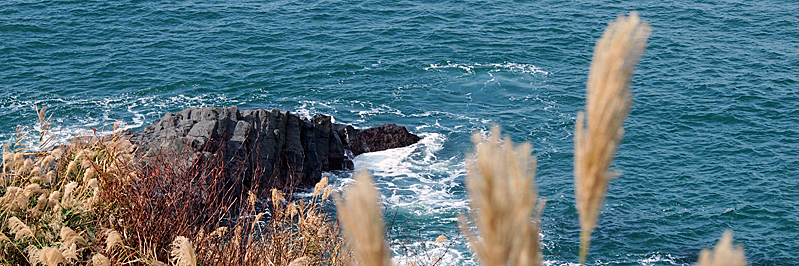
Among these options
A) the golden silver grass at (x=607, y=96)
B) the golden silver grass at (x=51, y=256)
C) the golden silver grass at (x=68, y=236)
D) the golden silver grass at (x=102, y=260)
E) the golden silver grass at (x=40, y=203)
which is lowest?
the golden silver grass at (x=102, y=260)

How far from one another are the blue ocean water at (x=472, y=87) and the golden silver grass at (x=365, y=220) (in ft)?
82.0

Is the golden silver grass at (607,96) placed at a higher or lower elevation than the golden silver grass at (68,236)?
higher

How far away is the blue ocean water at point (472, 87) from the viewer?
32.9 meters

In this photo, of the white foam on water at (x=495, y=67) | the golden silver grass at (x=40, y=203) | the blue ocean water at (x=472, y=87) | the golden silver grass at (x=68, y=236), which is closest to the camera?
the golden silver grass at (x=68, y=236)

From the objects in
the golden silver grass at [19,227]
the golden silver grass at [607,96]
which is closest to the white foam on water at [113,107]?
the golden silver grass at [19,227]

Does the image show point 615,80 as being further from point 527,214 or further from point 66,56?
point 66,56

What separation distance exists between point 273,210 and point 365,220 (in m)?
7.95

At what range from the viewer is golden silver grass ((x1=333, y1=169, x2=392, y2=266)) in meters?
1.98

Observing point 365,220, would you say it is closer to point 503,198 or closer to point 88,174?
point 503,198

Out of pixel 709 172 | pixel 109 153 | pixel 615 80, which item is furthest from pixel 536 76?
pixel 615 80

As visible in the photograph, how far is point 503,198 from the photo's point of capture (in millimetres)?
1898

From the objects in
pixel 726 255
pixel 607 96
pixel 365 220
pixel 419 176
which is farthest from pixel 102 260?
pixel 419 176

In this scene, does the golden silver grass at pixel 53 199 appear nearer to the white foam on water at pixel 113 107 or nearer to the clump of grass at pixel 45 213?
the clump of grass at pixel 45 213

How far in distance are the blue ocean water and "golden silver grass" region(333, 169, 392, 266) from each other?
82.0ft
